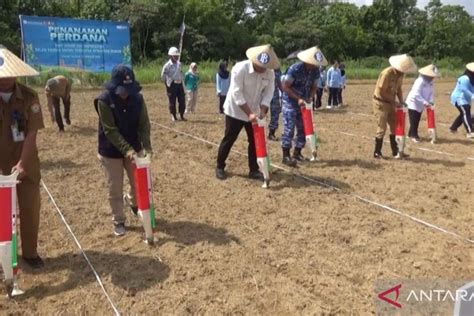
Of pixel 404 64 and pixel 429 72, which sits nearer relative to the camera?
pixel 404 64

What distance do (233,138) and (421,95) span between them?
497 cm

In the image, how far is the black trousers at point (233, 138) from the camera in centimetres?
655

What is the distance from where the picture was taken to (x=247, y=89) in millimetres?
6422

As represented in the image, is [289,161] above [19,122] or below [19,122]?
below

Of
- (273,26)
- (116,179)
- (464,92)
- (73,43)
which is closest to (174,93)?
(464,92)

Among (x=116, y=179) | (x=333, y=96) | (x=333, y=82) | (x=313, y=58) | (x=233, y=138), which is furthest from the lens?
(x=333, y=96)

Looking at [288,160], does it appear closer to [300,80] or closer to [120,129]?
[300,80]

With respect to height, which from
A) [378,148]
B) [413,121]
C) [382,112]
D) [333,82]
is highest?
[333,82]

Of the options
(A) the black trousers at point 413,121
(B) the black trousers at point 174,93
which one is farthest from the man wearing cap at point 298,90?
(B) the black trousers at point 174,93

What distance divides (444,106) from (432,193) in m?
12.9

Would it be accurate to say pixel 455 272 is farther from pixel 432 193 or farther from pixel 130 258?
pixel 130 258

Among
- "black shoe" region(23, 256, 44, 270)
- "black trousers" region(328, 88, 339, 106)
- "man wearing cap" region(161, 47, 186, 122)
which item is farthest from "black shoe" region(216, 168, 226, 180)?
"black trousers" region(328, 88, 339, 106)

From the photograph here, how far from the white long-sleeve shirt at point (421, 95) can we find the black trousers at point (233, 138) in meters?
4.57

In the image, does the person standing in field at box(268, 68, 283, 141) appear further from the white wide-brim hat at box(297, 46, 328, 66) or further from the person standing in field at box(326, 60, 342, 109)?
the person standing in field at box(326, 60, 342, 109)
